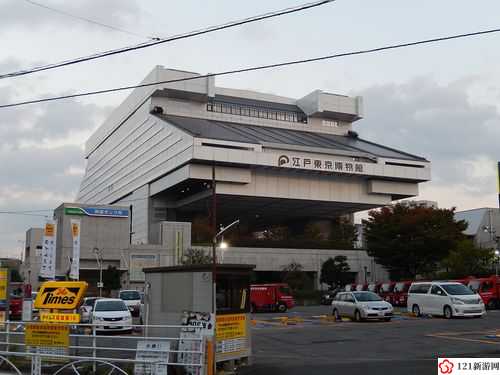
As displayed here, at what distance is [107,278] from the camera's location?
64.5m

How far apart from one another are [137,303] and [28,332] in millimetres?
26218

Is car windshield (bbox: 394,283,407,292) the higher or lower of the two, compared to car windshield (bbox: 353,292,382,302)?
lower

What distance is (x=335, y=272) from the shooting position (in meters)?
74.2

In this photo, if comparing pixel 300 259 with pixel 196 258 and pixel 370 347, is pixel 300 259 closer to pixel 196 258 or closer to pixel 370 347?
pixel 196 258

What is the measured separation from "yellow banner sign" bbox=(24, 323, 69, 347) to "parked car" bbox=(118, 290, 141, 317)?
25006 mm

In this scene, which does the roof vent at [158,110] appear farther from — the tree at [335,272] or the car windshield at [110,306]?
the car windshield at [110,306]

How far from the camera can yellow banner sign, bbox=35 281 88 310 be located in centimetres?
1508

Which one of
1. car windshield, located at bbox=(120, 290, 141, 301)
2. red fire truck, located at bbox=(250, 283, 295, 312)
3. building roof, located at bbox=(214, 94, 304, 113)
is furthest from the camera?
building roof, located at bbox=(214, 94, 304, 113)

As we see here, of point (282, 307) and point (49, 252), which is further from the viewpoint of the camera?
point (282, 307)

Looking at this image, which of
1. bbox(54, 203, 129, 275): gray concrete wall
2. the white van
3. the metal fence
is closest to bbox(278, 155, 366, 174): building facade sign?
bbox(54, 203, 129, 275): gray concrete wall

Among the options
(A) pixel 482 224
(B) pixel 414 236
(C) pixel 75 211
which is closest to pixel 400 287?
(B) pixel 414 236

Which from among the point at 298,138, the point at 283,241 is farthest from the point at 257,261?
the point at 298,138

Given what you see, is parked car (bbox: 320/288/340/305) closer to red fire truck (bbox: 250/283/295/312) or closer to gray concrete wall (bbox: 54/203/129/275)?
red fire truck (bbox: 250/283/295/312)

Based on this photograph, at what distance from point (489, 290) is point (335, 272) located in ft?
108
